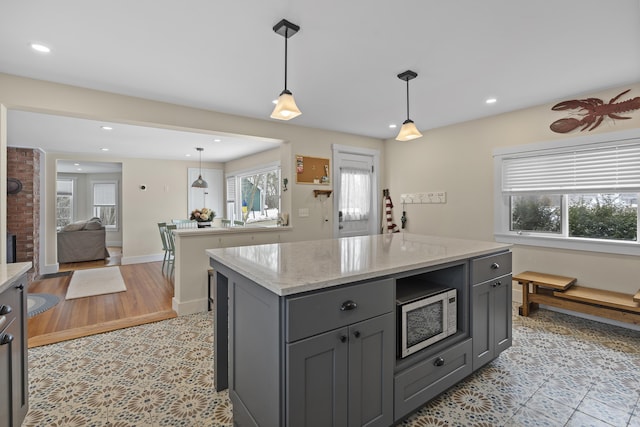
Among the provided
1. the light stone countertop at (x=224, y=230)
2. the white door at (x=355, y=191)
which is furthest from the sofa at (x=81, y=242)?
the white door at (x=355, y=191)

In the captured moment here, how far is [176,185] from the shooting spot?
736 centimetres

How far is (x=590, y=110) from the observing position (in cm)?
309

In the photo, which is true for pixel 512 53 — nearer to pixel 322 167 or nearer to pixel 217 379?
pixel 322 167

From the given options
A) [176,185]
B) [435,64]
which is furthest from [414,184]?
[176,185]

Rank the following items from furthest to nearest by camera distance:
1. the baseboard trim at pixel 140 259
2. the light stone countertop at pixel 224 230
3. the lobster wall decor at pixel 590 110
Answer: the baseboard trim at pixel 140 259 < the light stone countertop at pixel 224 230 < the lobster wall decor at pixel 590 110

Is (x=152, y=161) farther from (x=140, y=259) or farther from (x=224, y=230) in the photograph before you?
(x=224, y=230)

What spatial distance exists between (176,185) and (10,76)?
4.86m

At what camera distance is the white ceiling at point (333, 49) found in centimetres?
180

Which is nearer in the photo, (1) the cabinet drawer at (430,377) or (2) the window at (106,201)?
(1) the cabinet drawer at (430,377)

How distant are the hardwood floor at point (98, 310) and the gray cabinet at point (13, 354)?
1.45 meters

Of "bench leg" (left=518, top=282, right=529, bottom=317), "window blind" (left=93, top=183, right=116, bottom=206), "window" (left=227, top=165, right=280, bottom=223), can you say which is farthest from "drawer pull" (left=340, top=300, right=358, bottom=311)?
"window blind" (left=93, top=183, right=116, bottom=206)

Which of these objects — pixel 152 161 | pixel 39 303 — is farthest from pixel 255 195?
pixel 39 303

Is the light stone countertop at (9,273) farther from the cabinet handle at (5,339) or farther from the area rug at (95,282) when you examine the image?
the area rug at (95,282)

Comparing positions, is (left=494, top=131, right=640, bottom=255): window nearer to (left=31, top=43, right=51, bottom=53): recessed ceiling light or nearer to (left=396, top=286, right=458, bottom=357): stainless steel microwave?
(left=396, top=286, right=458, bottom=357): stainless steel microwave
